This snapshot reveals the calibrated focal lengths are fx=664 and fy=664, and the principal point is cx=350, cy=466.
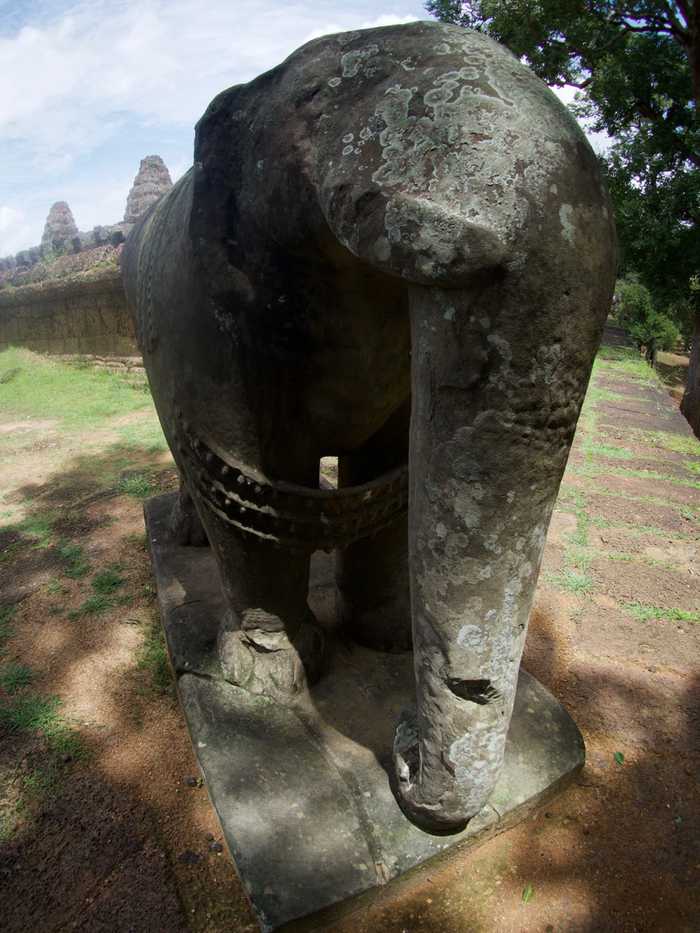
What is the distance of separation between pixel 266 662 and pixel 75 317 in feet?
26.7

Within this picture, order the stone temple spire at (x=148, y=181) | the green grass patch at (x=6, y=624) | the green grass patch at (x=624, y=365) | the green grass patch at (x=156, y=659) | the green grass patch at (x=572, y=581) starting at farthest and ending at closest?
the stone temple spire at (x=148, y=181) → the green grass patch at (x=624, y=365) → the green grass patch at (x=572, y=581) → the green grass patch at (x=6, y=624) → the green grass patch at (x=156, y=659)

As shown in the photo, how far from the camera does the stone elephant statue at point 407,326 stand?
801 mm

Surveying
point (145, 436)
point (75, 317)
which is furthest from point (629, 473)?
point (75, 317)

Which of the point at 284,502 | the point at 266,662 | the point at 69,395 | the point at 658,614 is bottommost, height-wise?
the point at 69,395

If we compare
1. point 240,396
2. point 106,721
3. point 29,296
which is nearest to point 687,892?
point 240,396

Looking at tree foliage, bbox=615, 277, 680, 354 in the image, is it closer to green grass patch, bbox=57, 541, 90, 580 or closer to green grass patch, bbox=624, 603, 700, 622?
green grass patch, bbox=624, 603, 700, 622

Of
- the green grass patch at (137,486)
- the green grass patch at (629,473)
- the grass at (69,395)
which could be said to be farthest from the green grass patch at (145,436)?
the green grass patch at (629,473)

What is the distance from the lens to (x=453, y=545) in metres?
0.94

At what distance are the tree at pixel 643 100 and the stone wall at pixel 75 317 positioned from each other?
15.9 ft

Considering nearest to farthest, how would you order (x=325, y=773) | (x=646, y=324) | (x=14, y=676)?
(x=325, y=773) → (x=14, y=676) → (x=646, y=324)

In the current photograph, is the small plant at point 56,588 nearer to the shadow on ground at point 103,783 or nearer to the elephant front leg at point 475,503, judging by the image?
the shadow on ground at point 103,783

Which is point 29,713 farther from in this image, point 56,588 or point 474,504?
point 474,504

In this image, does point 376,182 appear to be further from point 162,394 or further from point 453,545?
point 162,394

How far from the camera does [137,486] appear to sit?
3.76m
